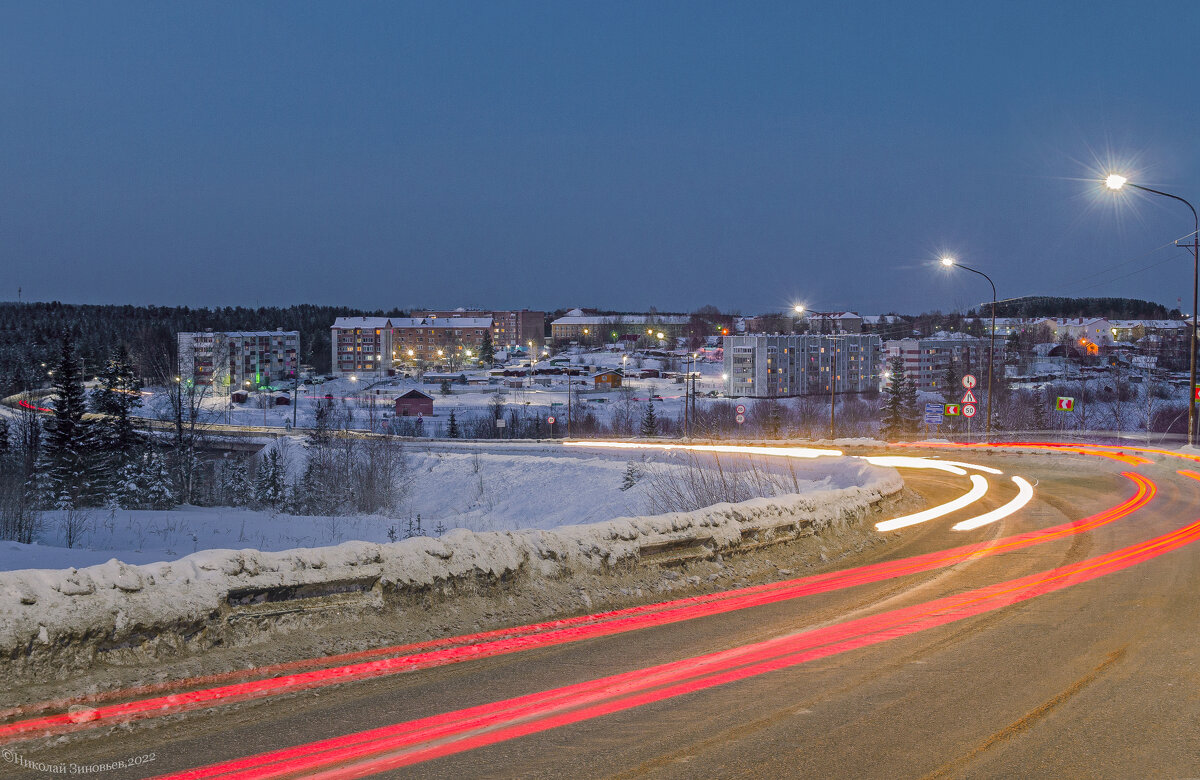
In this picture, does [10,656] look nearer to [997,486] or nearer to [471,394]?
[997,486]

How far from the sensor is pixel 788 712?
5805 millimetres

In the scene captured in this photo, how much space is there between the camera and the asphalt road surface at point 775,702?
194 inches

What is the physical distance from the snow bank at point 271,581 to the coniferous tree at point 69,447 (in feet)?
153

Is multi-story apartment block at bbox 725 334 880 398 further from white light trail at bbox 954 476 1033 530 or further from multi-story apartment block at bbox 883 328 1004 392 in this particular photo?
white light trail at bbox 954 476 1033 530

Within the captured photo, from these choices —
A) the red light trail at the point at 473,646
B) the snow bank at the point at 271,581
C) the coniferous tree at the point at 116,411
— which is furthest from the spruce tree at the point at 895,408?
the snow bank at the point at 271,581

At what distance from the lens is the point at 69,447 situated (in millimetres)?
52844

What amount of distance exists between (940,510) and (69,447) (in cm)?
5301

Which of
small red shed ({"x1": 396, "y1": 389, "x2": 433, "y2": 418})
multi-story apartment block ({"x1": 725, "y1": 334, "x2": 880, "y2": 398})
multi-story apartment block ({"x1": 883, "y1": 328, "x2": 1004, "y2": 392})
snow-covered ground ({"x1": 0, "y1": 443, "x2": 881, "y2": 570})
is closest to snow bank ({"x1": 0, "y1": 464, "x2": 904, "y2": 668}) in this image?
snow-covered ground ({"x1": 0, "y1": 443, "x2": 881, "y2": 570})

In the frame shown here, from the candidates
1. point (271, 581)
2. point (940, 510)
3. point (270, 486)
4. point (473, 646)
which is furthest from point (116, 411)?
point (473, 646)

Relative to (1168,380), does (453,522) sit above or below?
below

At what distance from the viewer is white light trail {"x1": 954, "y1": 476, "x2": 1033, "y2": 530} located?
52.3 feet

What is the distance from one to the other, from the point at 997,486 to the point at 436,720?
21854 mm

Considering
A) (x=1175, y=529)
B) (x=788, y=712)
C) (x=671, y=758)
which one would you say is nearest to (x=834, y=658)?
(x=788, y=712)

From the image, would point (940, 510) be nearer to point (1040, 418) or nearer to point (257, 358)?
point (1040, 418)
